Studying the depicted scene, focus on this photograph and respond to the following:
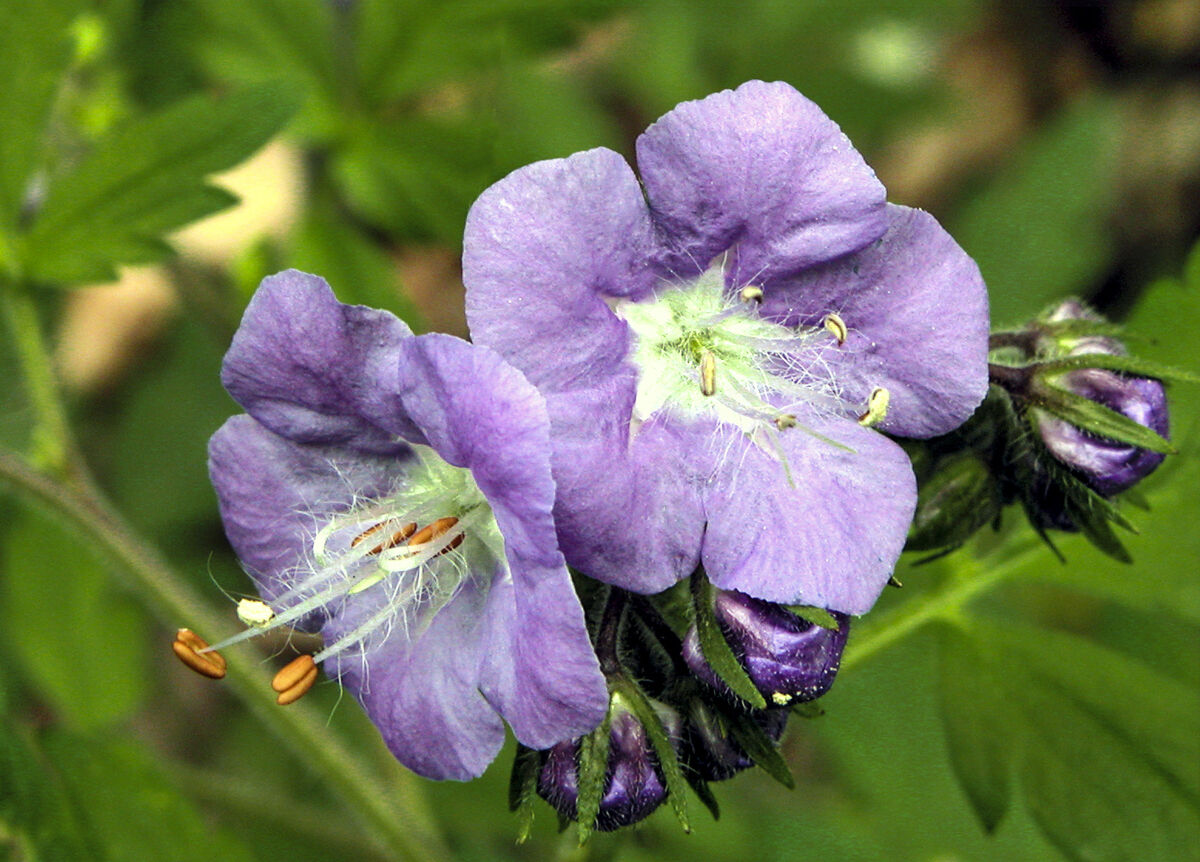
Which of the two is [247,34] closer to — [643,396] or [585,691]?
[643,396]

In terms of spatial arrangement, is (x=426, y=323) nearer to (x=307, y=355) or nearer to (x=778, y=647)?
(x=307, y=355)

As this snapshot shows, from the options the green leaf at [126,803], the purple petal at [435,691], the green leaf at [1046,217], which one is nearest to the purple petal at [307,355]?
the purple petal at [435,691]

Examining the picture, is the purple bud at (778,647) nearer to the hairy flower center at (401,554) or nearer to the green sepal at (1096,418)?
the hairy flower center at (401,554)

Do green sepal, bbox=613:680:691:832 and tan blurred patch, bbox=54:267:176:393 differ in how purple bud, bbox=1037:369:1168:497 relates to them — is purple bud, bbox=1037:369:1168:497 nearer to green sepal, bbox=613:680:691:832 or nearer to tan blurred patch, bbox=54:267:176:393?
green sepal, bbox=613:680:691:832

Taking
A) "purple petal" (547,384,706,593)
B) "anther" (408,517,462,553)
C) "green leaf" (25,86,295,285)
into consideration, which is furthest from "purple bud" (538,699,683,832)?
"green leaf" (25,86,295,285)

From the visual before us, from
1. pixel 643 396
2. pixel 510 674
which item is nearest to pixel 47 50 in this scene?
pixel 643 396
